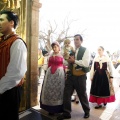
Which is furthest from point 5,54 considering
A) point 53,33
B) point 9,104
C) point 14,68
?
point 53,33

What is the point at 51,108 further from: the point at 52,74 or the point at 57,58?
the point at 57,58

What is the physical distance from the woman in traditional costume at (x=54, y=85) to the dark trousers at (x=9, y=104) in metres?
2.38

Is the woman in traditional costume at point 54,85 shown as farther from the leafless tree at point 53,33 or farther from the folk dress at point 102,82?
the leafless tree at point 53,33

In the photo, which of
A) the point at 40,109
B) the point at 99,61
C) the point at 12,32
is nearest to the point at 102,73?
the point at 99,61

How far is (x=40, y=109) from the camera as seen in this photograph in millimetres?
4836

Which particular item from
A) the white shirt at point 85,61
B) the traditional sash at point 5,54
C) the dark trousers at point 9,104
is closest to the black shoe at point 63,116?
the white shirt at point 85,61

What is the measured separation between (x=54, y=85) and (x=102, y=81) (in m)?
1.53

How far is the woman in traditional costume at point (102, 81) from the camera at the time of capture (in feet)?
17.0

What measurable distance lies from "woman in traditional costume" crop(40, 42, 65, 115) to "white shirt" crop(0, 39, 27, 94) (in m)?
2.53

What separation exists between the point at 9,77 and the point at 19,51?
26cm

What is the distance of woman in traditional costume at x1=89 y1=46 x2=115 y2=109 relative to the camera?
17.0 ft

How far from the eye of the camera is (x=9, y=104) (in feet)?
6.32

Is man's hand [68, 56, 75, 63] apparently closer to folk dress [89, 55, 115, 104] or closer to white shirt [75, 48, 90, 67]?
white shirt [75, 48, 90, 67]

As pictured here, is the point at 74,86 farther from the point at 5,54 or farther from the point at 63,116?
the point at 5,54
